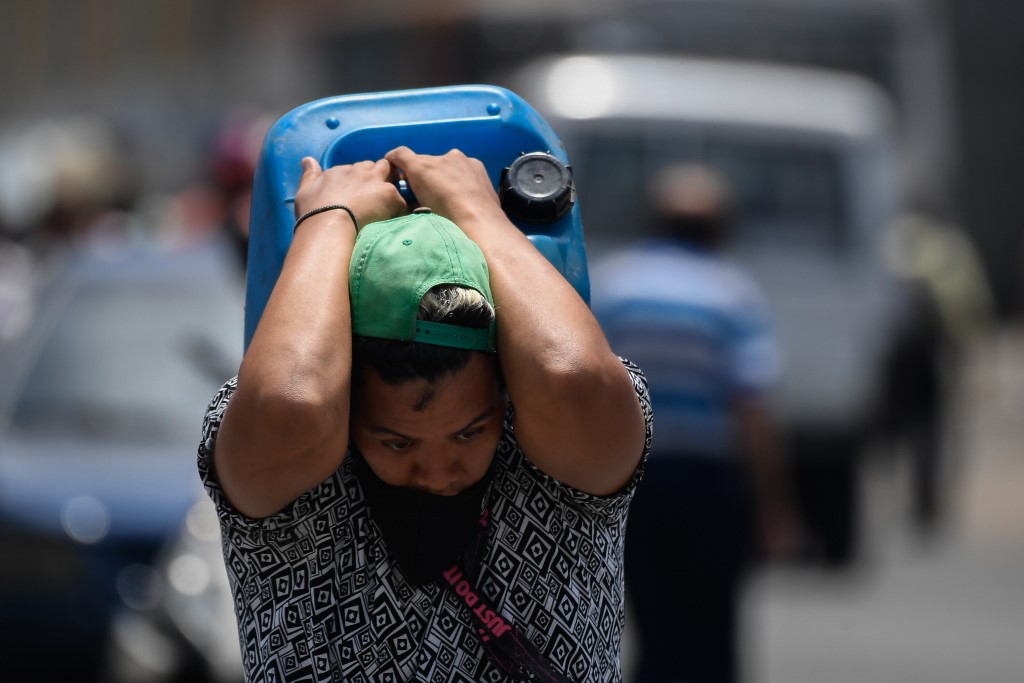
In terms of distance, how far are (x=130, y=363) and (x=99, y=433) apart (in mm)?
341

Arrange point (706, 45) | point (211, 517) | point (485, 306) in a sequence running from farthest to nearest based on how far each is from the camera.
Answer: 1. point (706, 45)
2. point (211, 517)
3. point (485, 306)

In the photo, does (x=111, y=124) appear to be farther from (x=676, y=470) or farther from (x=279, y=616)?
(x=279, y=616)

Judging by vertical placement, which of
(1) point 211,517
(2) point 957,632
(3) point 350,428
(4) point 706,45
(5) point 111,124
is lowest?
(5) point 111,124

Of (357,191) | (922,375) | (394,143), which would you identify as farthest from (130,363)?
(922,375)

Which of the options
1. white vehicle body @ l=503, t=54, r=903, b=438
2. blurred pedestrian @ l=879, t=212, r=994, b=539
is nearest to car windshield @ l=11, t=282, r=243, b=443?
white vehicle body @ l=503, t=54, r=903, b=438

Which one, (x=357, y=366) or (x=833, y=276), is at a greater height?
(x=357, y=366)

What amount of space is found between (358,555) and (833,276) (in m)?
7.63

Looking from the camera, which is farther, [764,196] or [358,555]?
[764,196]

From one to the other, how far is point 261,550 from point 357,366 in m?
0.24

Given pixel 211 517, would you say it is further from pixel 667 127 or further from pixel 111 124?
pixel 111 124

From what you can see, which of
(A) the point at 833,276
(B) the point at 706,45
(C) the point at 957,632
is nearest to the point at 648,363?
(C) the point at 957,632

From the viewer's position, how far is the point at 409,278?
6.38 feet

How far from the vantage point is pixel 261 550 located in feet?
6.64

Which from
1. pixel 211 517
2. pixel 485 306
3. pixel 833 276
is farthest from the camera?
pixel 833 276
